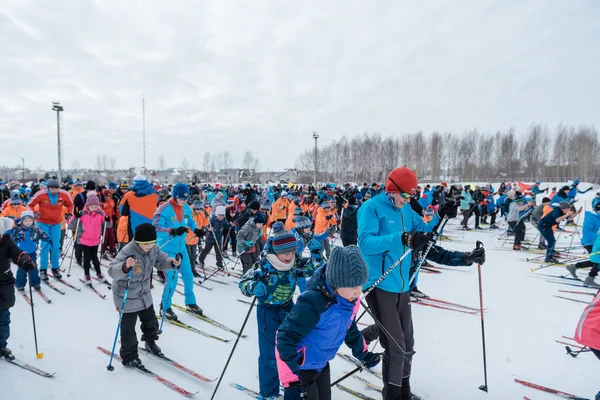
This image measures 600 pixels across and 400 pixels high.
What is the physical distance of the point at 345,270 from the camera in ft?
6.50

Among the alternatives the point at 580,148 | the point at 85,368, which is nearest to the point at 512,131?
the point at 580,148

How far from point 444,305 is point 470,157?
5026 centimetres

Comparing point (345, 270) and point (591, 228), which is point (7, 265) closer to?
point (345, 270)

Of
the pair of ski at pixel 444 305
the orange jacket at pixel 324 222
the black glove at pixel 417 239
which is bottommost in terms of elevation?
the pair of ski at pixel 444 305

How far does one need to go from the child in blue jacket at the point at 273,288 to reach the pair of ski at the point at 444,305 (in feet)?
11.7

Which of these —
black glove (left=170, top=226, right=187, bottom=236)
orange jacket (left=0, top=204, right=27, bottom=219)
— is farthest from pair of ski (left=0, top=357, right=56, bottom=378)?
orange jacket (left=0, top=204, right=27, bottom=219)

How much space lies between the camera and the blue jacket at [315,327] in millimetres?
1900

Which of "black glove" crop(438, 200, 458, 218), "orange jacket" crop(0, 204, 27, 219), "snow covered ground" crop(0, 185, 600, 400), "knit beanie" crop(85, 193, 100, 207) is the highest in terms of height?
"black glove" crop(438, 200, 458, 218)

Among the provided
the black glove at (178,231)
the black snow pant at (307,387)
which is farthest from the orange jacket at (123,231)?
the black snow pant at (307,387)

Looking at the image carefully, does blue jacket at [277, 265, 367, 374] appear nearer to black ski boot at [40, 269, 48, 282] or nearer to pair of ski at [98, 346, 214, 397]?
pair of ski at [98, 346, 214, 397]

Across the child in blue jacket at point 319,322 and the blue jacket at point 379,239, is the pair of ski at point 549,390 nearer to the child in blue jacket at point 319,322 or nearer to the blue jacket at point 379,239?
the blue jacket at point 379,239

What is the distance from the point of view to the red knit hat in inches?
105

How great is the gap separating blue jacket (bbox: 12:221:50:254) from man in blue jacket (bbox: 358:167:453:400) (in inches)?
195

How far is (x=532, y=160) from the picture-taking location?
44.5 m
